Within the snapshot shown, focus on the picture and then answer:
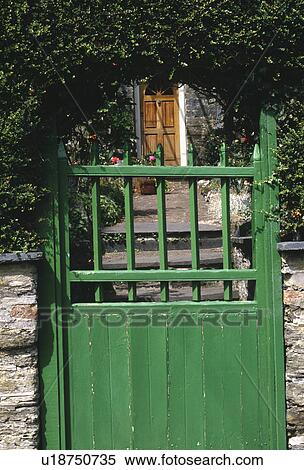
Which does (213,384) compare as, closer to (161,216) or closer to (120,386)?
(120,386)

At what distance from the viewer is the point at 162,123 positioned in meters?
14.7

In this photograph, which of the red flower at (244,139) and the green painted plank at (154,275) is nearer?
the green painted plank at (154,275)

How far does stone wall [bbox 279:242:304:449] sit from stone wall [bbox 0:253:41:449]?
4.64 feet

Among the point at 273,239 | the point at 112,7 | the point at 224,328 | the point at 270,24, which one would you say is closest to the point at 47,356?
the point at 224,328

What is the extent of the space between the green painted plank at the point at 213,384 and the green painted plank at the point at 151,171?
86cm

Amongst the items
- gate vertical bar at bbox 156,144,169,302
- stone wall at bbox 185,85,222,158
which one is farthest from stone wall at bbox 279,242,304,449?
stone wall at bbox 185,85,222,158

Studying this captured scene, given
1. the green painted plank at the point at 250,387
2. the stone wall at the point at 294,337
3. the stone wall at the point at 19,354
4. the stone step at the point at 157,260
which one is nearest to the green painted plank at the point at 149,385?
the green painted plank at the point at 250,387

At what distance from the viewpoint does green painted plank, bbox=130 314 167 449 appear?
13.6 ft

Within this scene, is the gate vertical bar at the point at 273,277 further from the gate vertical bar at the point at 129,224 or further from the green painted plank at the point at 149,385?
the gate vertical bar at the point at 129,224

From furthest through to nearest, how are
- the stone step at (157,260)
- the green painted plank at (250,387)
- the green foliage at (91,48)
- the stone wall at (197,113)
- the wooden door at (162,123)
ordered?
the stone wall at (197,113), the wooden door at (162,123), the stone step at (157,260), the green painted plank at (250,387), the green foliage at (91,48)

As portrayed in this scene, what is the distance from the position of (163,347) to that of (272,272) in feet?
2.50

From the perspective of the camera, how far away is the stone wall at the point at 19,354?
13.1ft

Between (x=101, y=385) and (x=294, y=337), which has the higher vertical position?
(x=294, y=337)

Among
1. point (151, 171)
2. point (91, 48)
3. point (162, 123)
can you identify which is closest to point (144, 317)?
point (151, 171)
